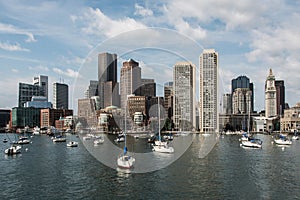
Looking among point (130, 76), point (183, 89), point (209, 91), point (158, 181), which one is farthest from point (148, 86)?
point (209, 91)

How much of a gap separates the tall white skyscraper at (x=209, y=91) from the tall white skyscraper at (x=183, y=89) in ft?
42.8

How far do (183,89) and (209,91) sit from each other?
9815 centimetres

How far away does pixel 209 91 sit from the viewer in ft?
552

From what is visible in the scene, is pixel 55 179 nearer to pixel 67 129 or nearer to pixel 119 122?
pixel 119 122

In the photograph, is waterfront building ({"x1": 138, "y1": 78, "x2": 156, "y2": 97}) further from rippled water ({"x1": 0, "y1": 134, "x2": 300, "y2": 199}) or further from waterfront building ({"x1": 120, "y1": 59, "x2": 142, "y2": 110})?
rippled water ({"x1": 0, "y1": 134, "x2": 300, "y2": 199})

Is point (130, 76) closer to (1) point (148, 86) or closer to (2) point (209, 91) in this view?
(1) point (148, 86)

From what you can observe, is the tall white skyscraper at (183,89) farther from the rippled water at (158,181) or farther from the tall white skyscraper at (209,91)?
the tall white skyscraper at (209,91)

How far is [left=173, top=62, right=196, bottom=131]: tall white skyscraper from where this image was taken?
180 feet

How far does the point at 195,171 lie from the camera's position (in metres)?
42.9

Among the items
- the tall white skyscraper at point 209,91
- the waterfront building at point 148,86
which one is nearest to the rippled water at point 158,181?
the waterfront building at point 148,86

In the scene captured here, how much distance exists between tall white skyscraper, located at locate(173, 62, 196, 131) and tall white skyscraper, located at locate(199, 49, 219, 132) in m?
13.0

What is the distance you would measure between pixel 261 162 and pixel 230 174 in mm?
13363

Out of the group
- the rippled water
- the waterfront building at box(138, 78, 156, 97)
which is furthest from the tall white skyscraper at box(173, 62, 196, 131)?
the rippled water

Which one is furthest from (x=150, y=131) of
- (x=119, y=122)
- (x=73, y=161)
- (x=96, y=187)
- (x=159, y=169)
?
(x=96, y=187)
